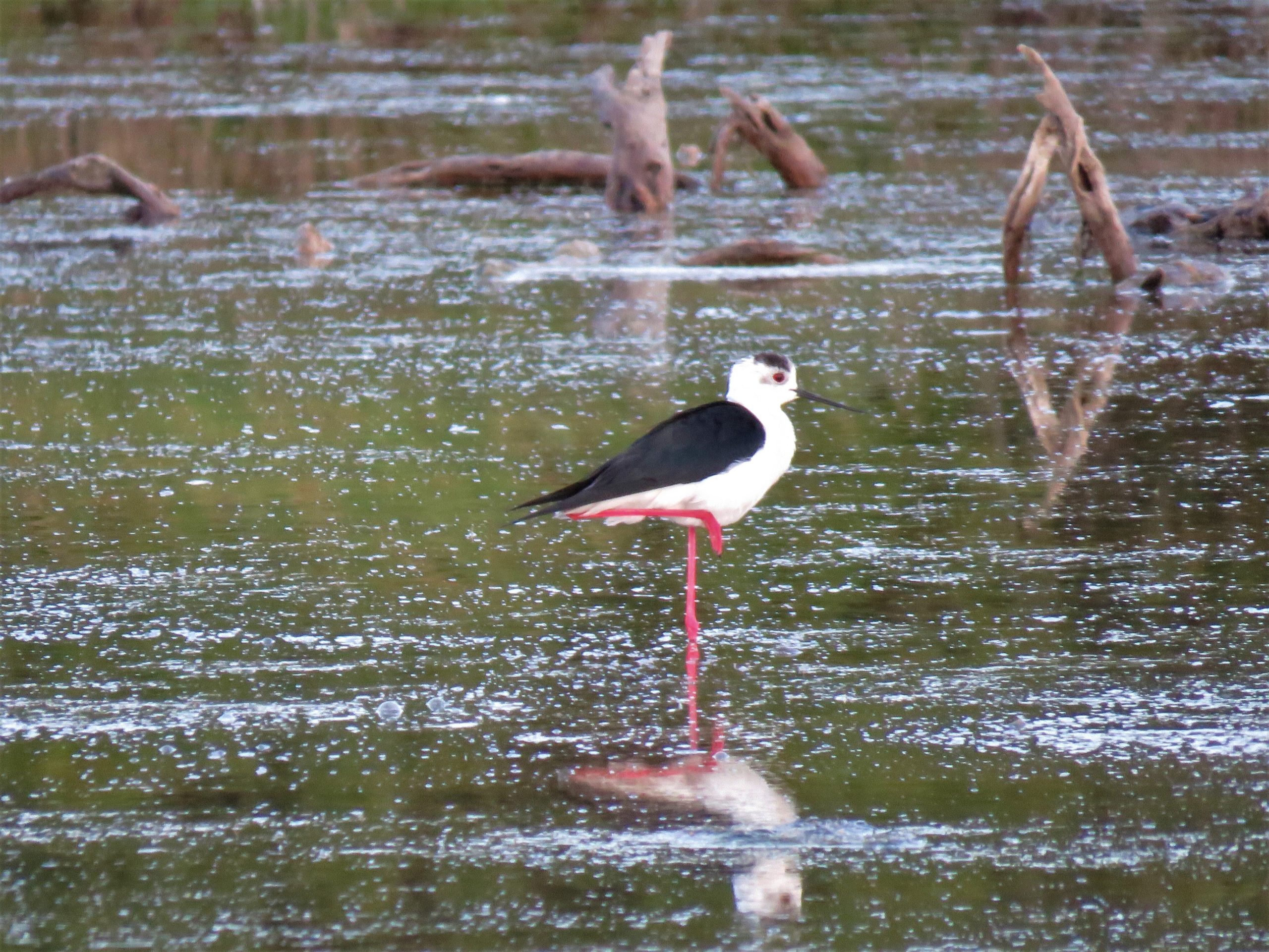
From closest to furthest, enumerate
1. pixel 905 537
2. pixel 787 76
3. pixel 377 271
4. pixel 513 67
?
pixel 905 537, pixel 377 271, pixel 787 76, pixel 513 67

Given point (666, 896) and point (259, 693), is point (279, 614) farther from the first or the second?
point (666, 896)

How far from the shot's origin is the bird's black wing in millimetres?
6410

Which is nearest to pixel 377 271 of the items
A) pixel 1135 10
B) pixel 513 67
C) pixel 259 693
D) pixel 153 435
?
pixel 153 435

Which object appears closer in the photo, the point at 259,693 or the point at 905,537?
the point at 259,693

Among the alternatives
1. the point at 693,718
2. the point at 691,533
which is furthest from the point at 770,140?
the point at 693,718

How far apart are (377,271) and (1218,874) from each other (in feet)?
33.5

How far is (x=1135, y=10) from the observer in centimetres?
3131

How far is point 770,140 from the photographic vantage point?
16.6m

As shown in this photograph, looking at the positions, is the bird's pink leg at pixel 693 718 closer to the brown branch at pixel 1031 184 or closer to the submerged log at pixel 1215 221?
the brown branch at pixel 1031 184

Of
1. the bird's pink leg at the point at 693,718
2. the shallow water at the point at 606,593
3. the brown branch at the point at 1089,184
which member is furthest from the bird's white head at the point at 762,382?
the brown branch at the point at 1089,184

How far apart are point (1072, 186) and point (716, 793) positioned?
7932mm

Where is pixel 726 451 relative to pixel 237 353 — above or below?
above

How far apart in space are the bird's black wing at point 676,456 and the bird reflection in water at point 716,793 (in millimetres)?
1128

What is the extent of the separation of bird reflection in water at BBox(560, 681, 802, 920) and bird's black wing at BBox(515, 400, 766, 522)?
113 cm
